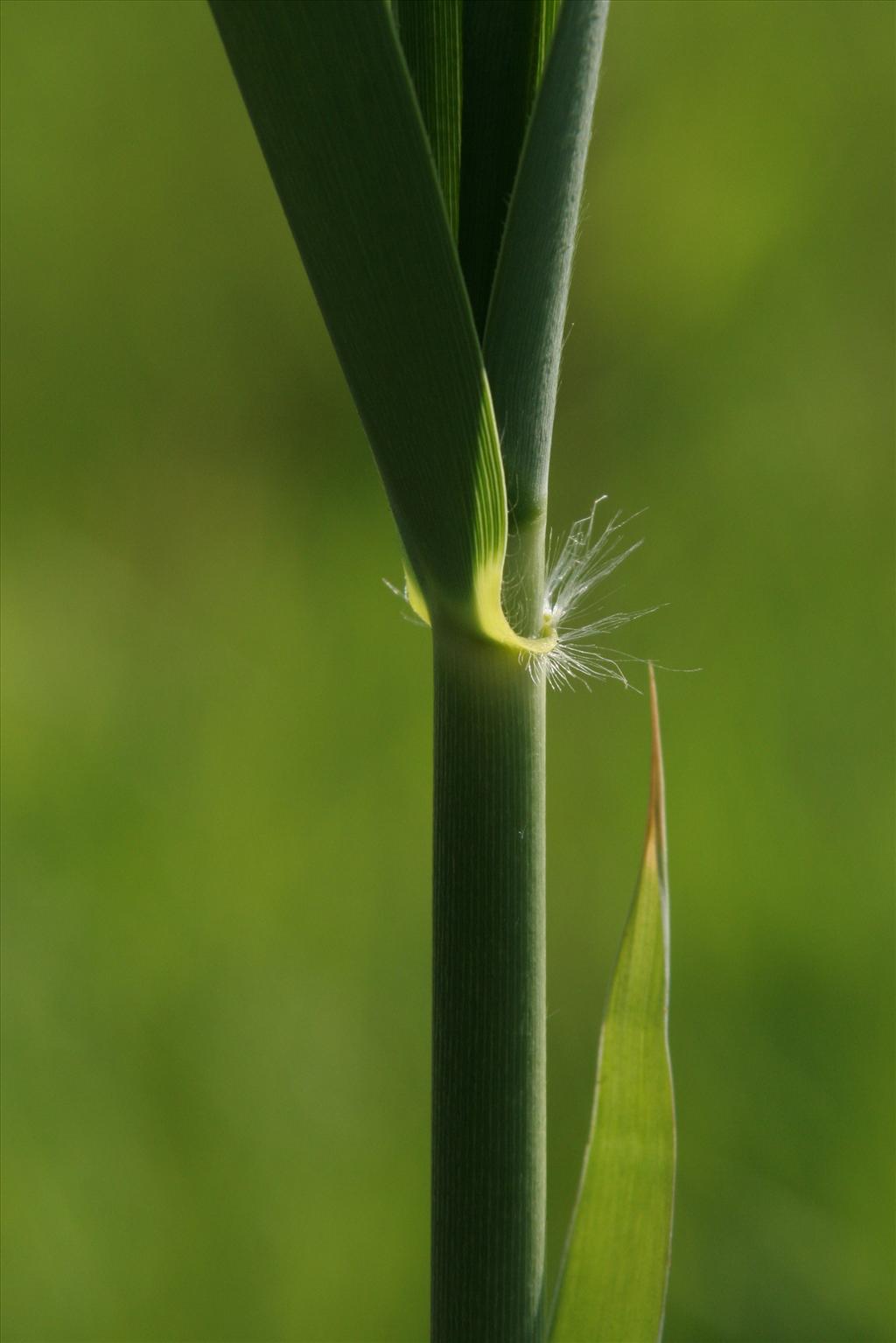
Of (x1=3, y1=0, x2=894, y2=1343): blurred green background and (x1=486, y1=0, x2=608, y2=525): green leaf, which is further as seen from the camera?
(x1=3, y1=0, x2=894, y2=1343): blurred green background

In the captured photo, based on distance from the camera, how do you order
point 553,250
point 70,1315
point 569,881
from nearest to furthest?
point 553,250 < point 70,1315 < point 569,881

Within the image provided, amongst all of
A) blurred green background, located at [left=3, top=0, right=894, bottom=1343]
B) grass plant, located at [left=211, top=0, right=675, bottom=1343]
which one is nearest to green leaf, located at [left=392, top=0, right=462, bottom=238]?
grass plant, located at [left=211, top=0, right=675, bottom=1343]

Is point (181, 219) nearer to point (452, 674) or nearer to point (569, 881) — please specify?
point (569, 881)

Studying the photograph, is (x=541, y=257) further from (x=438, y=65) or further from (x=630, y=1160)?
(x=630, y=1160)

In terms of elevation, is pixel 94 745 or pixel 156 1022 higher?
pixel 94 745

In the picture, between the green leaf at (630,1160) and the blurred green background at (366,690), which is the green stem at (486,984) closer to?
the green leaf at (630,1160)

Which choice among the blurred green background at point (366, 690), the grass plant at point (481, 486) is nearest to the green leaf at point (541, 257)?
the grass plant at point (481, 486)

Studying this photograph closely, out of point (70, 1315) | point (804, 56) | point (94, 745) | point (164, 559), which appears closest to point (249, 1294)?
point (70, 1315)

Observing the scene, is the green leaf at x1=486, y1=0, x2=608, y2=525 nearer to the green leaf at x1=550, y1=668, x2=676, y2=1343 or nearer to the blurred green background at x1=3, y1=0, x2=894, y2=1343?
the green leaf at x1=550, y1=668, x2=676, y2=1343
